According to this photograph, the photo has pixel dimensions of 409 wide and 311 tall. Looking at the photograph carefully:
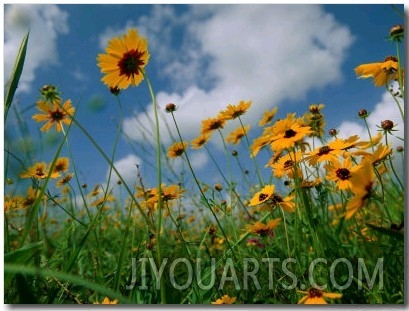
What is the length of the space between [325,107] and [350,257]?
0.36 m

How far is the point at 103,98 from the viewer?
109 cm

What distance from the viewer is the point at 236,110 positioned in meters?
1.17

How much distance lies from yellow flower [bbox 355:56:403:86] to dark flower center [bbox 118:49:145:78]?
49 cm

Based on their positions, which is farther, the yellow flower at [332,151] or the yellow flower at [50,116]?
the yellow flower at [50,116]

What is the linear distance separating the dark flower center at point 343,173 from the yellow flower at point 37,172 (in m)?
0.66

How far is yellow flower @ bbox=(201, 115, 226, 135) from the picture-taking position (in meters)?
1.23

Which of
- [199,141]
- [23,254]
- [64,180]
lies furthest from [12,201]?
[199,141]

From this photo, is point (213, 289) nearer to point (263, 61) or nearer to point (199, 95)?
point (199, 95)

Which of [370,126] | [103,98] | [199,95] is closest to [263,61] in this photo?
[199,95]

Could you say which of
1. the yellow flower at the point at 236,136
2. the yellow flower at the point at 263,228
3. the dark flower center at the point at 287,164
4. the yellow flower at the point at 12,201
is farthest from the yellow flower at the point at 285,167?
the yellow flower at the point at 12,201

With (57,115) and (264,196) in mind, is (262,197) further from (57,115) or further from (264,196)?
(57,115)

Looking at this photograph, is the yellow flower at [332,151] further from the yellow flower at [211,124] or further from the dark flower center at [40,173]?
the dark flower center at [40,173]

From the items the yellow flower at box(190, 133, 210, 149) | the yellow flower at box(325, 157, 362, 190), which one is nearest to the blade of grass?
the yellow flower at box(325, 157, 362, 190)

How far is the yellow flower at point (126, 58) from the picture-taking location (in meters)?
0.81
